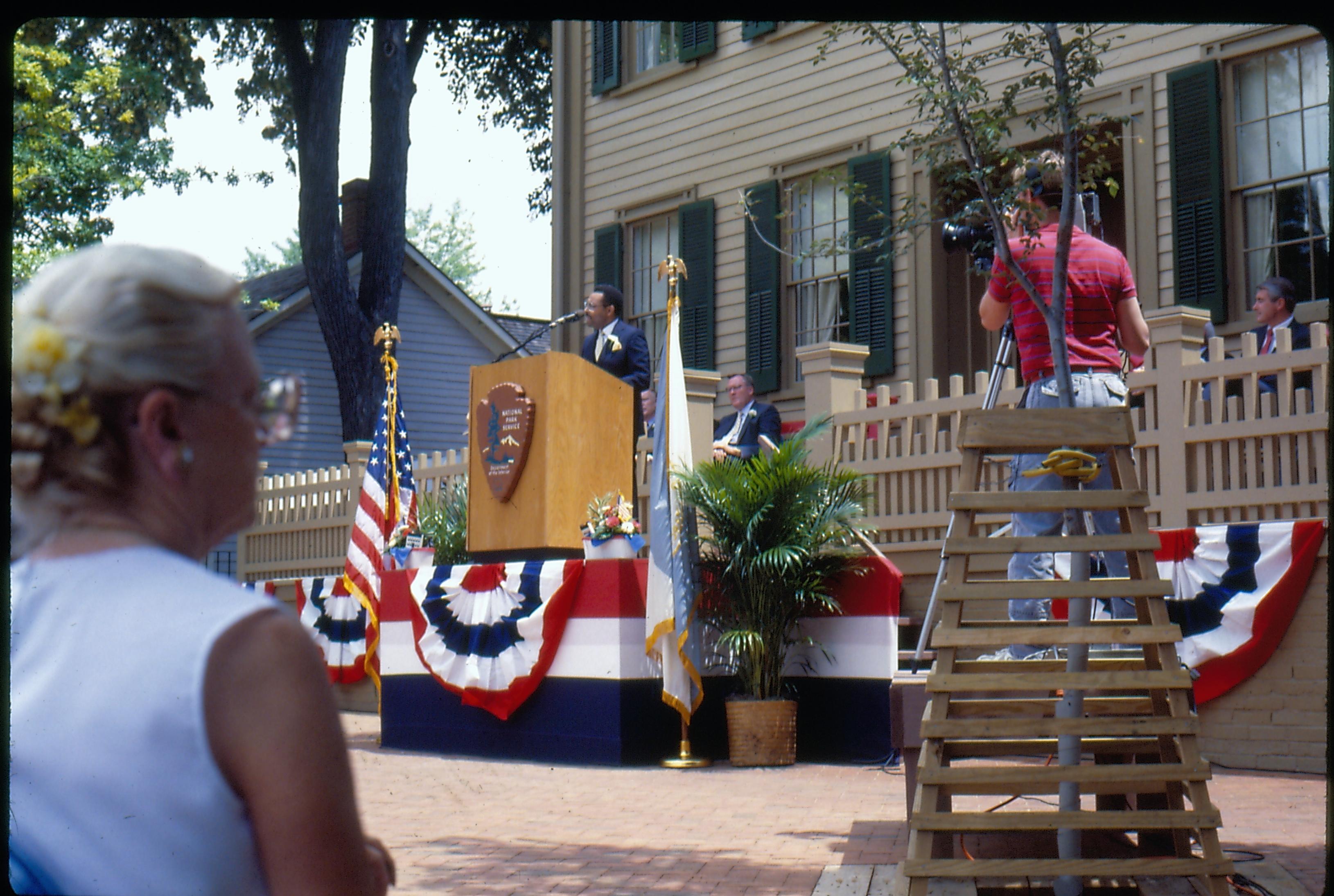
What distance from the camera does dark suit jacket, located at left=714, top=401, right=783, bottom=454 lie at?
428 inches

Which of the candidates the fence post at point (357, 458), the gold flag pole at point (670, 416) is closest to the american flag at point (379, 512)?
the gold flag pole at point (670, 416)

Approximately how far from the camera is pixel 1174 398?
8.46 metres

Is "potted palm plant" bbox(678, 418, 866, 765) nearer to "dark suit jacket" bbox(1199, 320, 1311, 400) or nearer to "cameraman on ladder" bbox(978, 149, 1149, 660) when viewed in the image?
"dark suit jacket" bbox(1199, 320, 1311, 400)

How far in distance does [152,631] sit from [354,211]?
26.3m

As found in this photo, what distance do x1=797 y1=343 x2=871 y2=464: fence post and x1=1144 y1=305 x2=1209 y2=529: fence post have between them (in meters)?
2.50

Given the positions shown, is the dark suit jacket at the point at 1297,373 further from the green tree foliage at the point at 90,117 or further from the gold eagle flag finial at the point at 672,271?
the green tree foliage at the point at 90,117

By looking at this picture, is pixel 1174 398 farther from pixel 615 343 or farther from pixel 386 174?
pixel 386 174

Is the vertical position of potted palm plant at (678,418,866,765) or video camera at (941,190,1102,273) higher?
video camera at (941,190,1102,273)

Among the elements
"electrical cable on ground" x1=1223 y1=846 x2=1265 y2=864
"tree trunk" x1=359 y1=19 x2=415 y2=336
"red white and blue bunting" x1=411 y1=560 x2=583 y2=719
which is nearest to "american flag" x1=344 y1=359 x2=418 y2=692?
"red white and blue bunting" x1=411 y1=560 x2=583 y2=719

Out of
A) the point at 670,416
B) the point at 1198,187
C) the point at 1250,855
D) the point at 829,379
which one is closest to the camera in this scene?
the point at 1250,855

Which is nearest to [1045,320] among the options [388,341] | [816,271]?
[388,341]

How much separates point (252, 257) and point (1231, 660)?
64384mm

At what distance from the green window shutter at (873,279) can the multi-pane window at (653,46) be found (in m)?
3.04

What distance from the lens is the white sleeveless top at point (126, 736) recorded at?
0.97 metres
